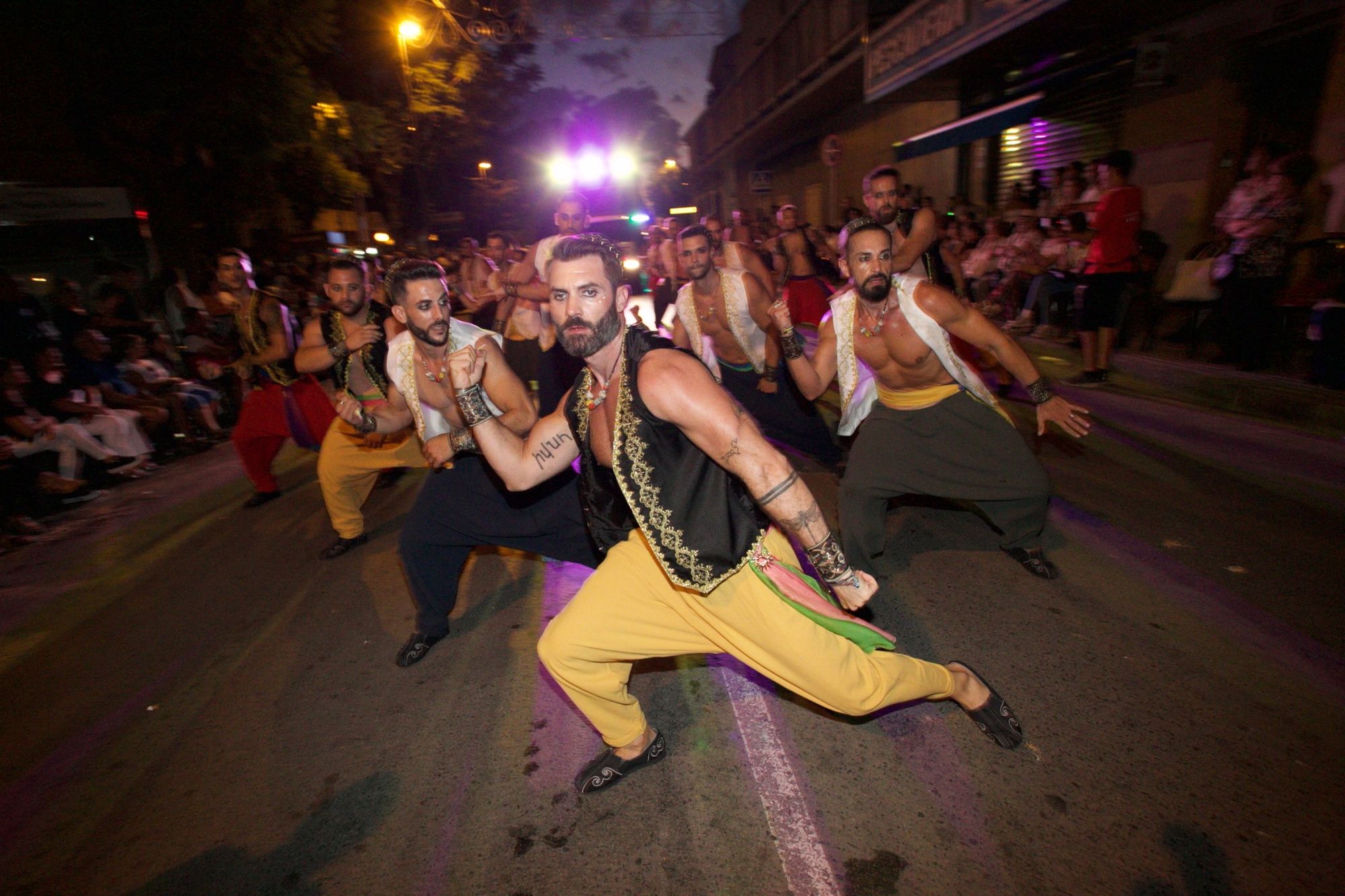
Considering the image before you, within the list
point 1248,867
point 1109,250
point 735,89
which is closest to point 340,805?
point 1248,867

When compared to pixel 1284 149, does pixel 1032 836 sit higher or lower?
lower

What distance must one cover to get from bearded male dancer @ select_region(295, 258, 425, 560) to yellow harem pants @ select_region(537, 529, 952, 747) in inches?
106

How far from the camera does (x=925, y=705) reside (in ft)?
9.06

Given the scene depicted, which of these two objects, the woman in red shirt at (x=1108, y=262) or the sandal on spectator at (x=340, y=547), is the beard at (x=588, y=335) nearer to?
the sandal on spectator at (x=340, y=547)

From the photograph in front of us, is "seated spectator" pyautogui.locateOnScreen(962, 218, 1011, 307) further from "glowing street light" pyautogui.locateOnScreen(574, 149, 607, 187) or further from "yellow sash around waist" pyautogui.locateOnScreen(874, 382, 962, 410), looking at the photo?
"glowing street light" pyautogui.locateOnScreen(574, 149, 607, 187)

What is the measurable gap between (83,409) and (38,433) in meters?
0.53

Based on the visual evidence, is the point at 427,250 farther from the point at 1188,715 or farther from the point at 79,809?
the point at 1188,715

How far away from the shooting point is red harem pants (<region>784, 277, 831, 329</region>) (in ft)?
24.3

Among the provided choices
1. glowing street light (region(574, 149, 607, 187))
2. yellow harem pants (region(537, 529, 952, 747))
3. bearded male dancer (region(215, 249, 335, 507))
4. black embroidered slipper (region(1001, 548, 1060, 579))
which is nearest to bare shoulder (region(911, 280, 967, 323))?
black embroidered slipper (region(1001, 548, 1060, 579))

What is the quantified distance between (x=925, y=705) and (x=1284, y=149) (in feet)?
24.3

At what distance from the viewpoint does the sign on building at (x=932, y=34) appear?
31.1 feet

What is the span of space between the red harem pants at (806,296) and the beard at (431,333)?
472 centimetres

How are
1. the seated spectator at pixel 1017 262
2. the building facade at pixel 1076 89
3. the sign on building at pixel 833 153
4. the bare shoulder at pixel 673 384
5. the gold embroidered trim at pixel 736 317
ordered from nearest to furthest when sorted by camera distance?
1. the bare shoulder at pixel 673 384
2. the gold embroidered trim at pixel 736 317
3. the building facade at pixel 1076 89
4. the seated spectator at pixel 1017 262
5. the sign on building at pixel 833 153

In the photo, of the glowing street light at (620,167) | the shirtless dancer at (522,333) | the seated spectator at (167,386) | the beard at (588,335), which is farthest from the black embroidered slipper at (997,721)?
the glowing street light at (620,167)
